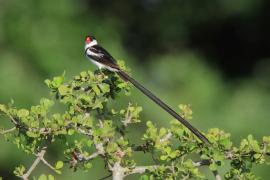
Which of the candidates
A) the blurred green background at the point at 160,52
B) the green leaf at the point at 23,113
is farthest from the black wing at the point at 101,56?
the blurred green background at the point at 160,52

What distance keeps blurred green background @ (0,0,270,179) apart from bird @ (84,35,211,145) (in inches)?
57.9

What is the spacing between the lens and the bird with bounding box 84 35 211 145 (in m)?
2.60

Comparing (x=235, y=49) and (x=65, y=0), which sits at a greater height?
(x=235, y=49)

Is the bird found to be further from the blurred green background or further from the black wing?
the blurred green background

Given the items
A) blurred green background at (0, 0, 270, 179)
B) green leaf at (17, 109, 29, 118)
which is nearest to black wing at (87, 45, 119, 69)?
green leaf at (17, 109, 29, 118)

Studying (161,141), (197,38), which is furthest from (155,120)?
(161,141)

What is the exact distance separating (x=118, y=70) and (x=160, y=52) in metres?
5.54

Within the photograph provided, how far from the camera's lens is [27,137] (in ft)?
8.18

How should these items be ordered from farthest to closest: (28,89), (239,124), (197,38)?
(197,38), (239,124), (28,89)

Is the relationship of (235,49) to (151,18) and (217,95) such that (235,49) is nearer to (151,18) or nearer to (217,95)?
(151,18)

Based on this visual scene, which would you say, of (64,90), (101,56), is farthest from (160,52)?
(64,90)

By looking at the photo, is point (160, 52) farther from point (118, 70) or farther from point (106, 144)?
point (106, 144)

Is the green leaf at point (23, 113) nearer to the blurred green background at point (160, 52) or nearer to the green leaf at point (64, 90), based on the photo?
the green leaf at point (64, 90)

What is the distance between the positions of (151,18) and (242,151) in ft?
21.2
